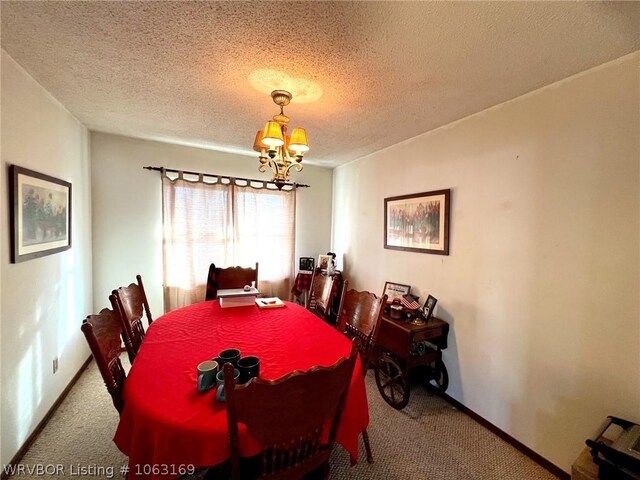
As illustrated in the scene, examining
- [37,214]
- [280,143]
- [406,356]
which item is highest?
[280,143]

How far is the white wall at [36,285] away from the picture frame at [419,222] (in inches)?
114

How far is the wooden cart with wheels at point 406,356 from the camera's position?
2.15 metres

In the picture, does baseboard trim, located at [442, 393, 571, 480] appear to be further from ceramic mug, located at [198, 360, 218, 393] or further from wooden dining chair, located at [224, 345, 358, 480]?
ceramic mug, located at [198, 360, 218, 393]

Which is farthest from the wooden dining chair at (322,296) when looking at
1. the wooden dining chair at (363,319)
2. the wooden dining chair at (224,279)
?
the wooden dining chair at (224,279)

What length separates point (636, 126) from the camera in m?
1.35

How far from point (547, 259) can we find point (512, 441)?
1279 mm

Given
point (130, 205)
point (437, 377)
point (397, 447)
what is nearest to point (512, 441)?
point (437, 377)

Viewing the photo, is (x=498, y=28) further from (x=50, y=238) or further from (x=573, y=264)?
(x=50, y=238)

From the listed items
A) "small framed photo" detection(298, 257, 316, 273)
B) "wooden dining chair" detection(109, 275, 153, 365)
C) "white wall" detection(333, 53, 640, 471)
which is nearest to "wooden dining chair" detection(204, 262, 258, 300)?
"wooden dining chair" detection(109, 275, 153, 365)

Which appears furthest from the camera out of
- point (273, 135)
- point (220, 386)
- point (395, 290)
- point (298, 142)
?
point (395, 290)

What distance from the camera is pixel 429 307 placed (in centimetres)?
236

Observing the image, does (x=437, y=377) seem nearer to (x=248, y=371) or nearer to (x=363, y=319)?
(x=363, y=319)

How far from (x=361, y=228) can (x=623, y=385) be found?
2.45m

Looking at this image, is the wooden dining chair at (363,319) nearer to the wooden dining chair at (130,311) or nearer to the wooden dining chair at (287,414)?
the wooden dining chair at (287,414)
